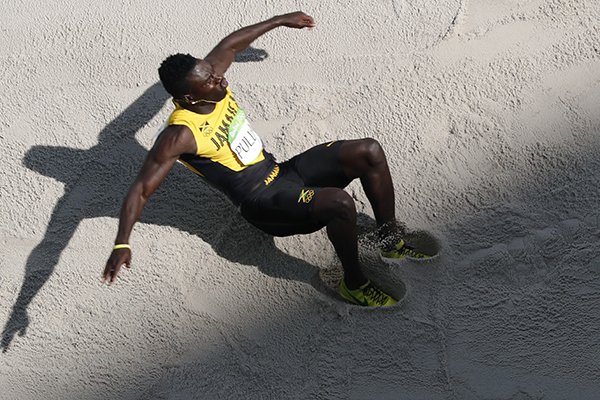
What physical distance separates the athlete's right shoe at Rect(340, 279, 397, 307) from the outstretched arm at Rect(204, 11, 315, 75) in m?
1.19

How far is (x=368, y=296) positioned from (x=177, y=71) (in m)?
1.32

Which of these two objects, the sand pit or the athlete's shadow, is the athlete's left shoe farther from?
the athlete's shadow

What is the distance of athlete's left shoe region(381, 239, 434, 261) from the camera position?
174 inches

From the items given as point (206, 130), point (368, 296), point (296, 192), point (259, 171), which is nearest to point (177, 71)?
point (206, 130)

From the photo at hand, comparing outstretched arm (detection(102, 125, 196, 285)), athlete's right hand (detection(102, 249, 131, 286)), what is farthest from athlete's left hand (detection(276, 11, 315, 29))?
Result: athlete's right hand (detection(102, 249, 131, 286))

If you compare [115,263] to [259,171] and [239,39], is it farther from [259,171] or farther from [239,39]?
[239,39]

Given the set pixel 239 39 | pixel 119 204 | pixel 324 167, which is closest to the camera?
pixel 324 167

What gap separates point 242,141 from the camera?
4.25 metres

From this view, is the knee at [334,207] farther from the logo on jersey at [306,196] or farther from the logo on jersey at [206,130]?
the logo on jersey at [206,130]

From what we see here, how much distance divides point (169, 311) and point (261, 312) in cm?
44

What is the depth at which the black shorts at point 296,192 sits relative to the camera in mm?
4125

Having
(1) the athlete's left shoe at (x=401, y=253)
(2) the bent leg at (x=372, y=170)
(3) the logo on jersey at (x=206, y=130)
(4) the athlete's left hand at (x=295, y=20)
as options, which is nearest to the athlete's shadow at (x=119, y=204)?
(1) the athlete's left shoe at (x=401, y=253)

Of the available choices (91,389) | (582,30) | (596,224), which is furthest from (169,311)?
(582,30)

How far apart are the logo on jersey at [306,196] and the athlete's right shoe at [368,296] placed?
1.56 ft
